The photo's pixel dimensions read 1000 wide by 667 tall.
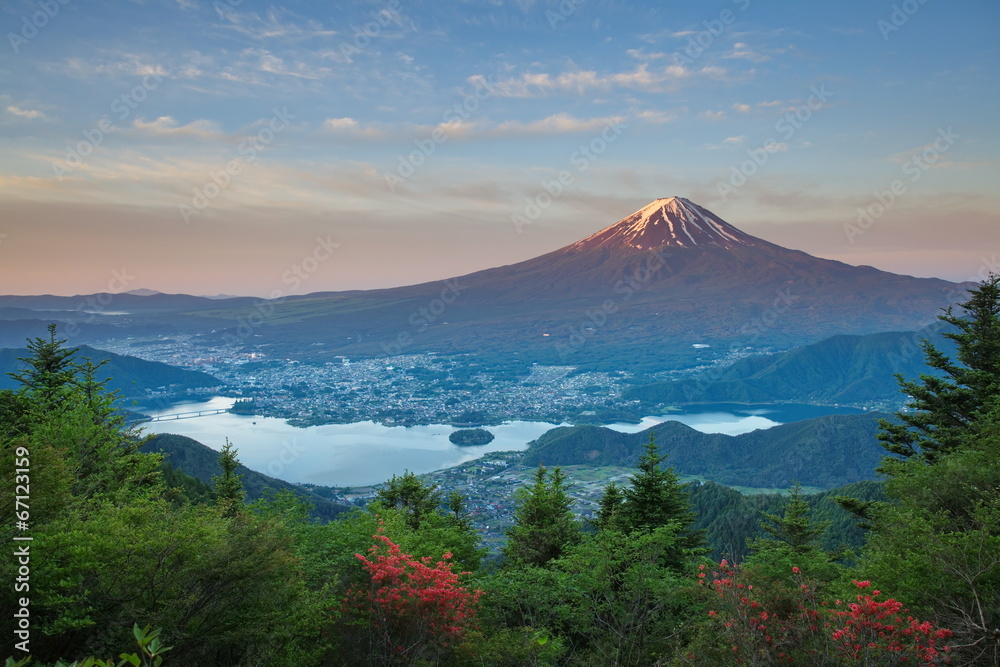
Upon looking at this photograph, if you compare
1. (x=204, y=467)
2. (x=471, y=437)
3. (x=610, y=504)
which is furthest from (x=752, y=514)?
(x=471, y=437)

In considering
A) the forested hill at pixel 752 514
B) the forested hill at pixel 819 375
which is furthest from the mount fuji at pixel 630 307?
the forested hill at pixel 752 514

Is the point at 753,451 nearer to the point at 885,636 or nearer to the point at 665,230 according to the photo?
the point at 885,636

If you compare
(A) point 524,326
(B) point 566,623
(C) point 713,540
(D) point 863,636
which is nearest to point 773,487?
(C) point 713,540

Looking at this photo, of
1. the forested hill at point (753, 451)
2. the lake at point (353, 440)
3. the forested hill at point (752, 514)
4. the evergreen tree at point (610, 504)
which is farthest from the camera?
the forested hill at point (753, 451)

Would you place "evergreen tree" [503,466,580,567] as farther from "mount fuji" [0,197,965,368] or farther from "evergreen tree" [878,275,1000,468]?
"mount fuji" [0,197,965,368]

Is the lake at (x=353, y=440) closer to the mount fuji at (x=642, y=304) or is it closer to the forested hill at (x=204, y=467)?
the forested hill at (x=204, y=467)

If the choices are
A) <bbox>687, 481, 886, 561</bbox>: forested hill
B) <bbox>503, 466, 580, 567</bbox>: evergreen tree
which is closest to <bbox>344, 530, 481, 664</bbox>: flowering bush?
<bbox>503, 466, 580, 567</bbox>: evergreen tree
